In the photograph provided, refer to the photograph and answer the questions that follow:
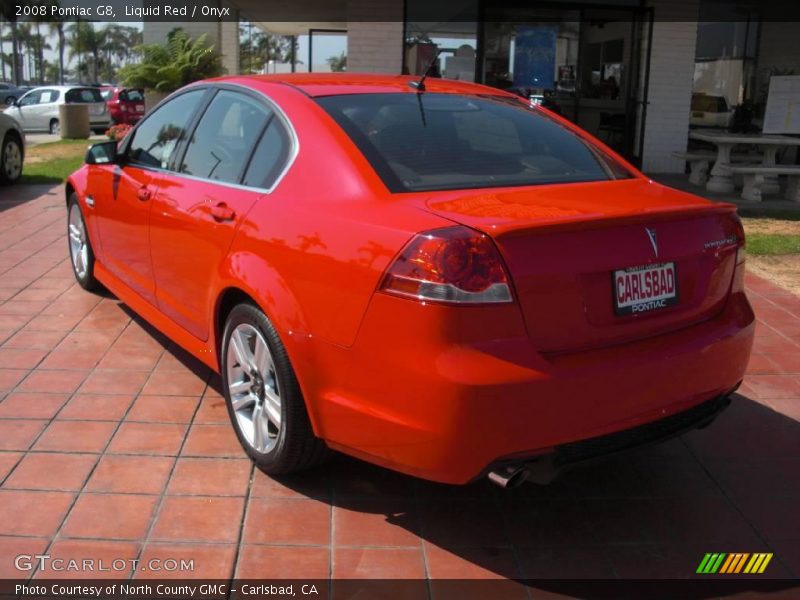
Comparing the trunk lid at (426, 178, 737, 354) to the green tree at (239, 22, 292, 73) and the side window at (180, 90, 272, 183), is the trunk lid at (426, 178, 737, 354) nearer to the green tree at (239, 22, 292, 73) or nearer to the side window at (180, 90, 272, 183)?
the side window at (180, 90, 272, 183)

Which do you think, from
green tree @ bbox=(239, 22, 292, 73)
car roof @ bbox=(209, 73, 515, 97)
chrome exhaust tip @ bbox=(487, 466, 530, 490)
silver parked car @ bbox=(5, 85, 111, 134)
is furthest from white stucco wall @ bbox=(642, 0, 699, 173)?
silver parked car @ bbox=(5, 85, 111, 134)

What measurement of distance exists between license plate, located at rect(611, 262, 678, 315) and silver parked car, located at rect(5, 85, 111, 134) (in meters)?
24.9

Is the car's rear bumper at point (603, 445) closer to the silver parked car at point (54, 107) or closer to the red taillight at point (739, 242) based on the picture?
the red taillight at point (739, 242)

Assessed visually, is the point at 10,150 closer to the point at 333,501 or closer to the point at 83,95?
the point at 333,501

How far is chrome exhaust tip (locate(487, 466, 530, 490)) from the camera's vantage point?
2.70 m

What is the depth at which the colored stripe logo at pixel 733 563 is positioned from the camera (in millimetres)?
2922

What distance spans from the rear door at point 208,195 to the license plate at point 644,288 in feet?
4.90

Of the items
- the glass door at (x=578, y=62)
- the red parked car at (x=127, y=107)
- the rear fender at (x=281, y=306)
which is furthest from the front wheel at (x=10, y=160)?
the red parked car at (x=127, y=107)

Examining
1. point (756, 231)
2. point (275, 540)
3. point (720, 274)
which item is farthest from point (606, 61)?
point (275, 540)

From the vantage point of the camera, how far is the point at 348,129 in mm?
3307

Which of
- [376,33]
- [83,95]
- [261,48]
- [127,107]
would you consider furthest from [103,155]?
[261,48]

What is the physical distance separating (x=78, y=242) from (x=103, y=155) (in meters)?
1.27

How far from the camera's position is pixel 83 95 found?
25203mm

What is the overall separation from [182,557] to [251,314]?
0.96m
